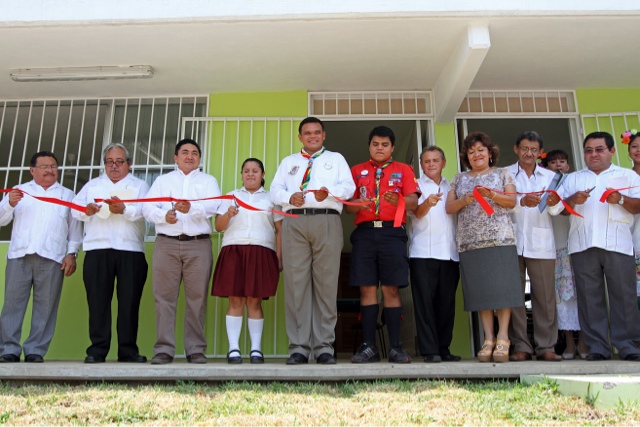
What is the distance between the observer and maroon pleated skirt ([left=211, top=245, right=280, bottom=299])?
4172mm

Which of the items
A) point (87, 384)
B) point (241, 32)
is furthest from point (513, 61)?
point (87, 384)

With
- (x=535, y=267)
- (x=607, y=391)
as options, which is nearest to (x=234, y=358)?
(x=535, y=267)

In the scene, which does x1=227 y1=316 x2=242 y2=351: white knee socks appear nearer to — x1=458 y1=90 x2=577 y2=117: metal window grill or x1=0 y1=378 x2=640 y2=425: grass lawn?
x1=0 y1=378 x2=640 y2=425: grass lawn

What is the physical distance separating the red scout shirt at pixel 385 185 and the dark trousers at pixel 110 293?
171 centimetres

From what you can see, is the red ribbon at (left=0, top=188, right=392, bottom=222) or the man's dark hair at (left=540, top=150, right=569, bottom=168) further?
the man's dark hair at (left=540, top=150, right=569, bottom=168)

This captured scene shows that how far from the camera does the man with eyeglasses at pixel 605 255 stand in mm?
3910

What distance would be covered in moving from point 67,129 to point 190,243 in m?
2.29

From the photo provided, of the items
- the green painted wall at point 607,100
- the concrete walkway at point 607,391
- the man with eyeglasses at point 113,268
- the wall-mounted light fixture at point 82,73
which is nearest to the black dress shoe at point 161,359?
the man with eyeglasses at point 113,268

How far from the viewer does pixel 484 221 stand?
3.88 metres

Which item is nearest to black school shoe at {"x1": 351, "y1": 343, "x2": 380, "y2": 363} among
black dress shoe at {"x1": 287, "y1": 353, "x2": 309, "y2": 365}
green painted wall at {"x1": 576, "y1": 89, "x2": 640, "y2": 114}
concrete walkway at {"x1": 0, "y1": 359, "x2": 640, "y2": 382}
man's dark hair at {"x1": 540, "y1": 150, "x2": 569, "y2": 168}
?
black dress shoe at {"x1": 287, "y1": 353, "x2": 309, "y2": 365}

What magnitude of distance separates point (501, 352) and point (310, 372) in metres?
1.24

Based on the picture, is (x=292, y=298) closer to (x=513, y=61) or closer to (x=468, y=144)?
(x=468, y=144)

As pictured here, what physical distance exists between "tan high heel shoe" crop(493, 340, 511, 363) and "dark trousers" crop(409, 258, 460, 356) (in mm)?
429

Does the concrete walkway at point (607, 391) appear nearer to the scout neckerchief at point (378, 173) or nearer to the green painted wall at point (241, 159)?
the scout neckerchief at point (378, 173)
